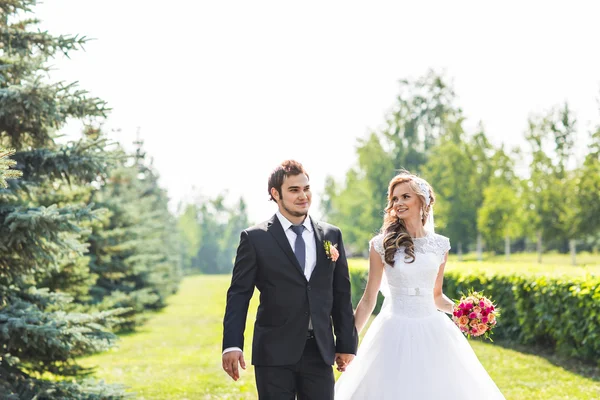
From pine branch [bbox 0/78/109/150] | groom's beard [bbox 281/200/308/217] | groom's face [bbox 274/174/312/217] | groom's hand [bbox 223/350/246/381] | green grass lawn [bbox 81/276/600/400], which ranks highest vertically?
pine branch [bbox 0/78/109/150]

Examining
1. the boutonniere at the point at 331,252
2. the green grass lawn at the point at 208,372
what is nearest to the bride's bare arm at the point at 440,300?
the boutonniere at the point at 331,252

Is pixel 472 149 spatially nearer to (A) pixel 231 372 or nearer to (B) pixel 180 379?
(B) pixel 180 379

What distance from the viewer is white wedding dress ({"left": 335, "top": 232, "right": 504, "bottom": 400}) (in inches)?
207

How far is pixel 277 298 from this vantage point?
4.66 meters

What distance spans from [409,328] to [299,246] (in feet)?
4.62

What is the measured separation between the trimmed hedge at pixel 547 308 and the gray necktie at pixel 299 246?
20.4ft

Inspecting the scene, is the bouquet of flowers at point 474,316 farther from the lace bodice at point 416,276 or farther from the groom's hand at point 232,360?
the groom's hand at point 232,360

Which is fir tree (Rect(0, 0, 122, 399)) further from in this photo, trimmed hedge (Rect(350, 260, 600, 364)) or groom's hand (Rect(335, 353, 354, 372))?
trimmed hedge (Rect(350, 260, 600, 364))

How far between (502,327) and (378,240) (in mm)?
10497

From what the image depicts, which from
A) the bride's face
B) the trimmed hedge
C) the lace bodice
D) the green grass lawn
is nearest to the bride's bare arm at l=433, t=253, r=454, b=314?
the lace bodice

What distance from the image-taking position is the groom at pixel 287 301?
4.61 metres

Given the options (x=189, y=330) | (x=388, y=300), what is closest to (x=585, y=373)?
(x=388, y=300)

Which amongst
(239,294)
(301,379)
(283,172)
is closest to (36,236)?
(239,294)

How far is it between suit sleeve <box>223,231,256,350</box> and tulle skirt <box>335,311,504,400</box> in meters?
1.24
